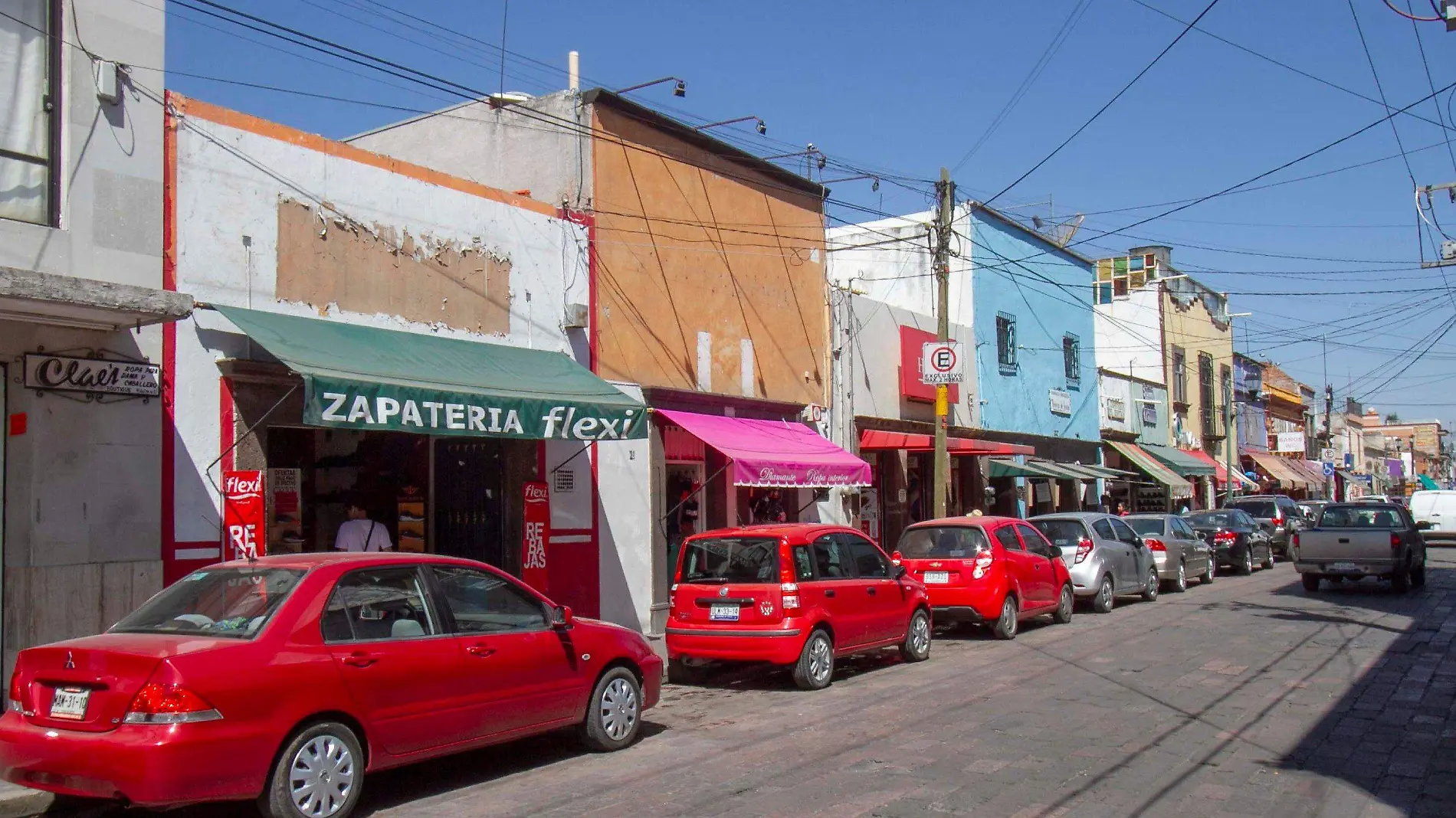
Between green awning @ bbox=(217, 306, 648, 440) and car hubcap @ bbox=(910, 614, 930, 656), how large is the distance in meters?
3.93

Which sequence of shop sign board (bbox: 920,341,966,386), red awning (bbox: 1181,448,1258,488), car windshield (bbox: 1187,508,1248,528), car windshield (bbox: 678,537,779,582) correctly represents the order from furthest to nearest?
1. red awning (bbox: 1181,448,1258,488)
2. car windshield (bbox: 1187,508,1248,528)
3. shop sign board (bbox: 920,341,966,386)
4. car windshield (bbox: 678,537,779,582)

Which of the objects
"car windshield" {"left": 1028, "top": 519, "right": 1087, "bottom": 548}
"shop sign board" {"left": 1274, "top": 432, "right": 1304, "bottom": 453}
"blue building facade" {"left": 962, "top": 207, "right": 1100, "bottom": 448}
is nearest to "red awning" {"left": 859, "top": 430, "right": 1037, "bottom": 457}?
"car windshield" {"left": 1028, "top": 519, "right": 1087, "bottom": 548}

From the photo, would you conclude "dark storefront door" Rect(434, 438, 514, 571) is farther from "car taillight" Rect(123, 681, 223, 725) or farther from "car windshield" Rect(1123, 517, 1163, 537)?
"car windshield" Rect(1123, 517, 1163, 537)

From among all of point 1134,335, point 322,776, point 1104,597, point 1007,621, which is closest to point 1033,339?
point 1134,335

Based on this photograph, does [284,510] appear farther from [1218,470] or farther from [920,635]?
[1218,470]

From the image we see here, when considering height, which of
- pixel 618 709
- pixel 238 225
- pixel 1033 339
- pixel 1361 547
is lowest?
pixel 618 709

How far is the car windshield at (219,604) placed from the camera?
6.48 meters

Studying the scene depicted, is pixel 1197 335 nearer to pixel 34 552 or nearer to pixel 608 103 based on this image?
pixel 608 103

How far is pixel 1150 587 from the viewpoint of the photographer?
771 inches

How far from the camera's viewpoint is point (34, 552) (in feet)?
31.2

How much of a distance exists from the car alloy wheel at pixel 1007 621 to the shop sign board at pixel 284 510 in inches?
339

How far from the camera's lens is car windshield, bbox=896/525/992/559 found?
14.8 metres

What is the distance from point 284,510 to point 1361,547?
17124 mm

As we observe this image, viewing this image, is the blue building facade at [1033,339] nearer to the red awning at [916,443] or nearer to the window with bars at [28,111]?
the red awning at [916,443]
